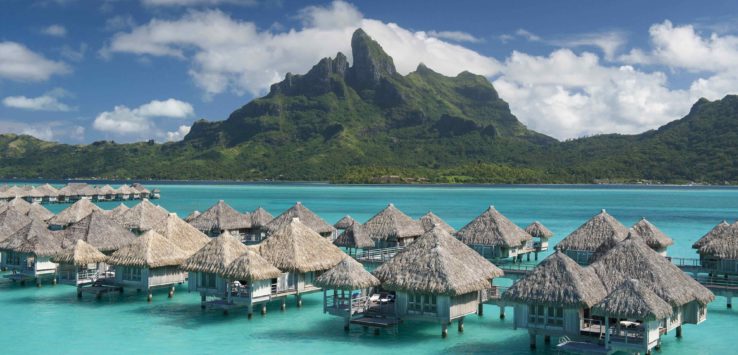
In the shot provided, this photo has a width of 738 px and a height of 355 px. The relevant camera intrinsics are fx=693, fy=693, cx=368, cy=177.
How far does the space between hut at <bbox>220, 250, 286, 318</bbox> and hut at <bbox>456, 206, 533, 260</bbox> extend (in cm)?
1440

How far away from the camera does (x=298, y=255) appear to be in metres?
27.9

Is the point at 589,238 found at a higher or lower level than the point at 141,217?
lower

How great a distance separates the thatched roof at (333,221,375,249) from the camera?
127ft

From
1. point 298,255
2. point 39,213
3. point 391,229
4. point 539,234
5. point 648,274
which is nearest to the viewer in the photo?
point 648,274

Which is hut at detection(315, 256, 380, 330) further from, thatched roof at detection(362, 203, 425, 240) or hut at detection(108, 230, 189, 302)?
thatched roof at detection(362, 203, 425, 240)

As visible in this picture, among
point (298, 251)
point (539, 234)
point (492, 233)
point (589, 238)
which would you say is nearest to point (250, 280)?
point (298, 251)

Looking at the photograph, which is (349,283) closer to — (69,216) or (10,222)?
(10,222)

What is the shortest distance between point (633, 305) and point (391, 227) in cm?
2307

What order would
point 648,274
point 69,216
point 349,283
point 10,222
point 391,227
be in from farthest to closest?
point 69,216
point 391,227
point 10,222
point 349,283
point 648,274

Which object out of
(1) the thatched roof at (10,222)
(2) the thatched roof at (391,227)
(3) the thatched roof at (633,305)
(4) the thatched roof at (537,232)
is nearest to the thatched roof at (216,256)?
(3) the thatched roof at (633,305)

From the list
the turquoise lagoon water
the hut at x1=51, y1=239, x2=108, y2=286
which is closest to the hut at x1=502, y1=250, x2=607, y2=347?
the turquoise lagoon water

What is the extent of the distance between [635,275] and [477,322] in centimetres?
604

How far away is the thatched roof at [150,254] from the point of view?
29.0 metres

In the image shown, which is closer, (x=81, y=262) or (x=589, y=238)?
(x=81, y=262)
